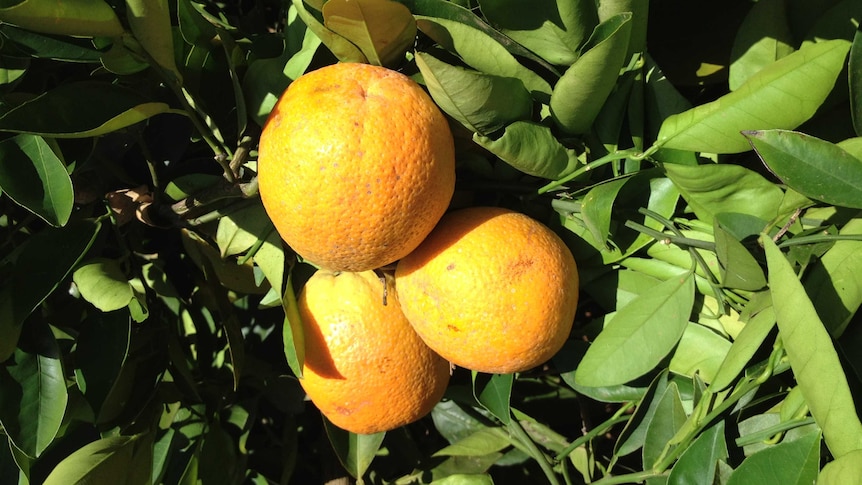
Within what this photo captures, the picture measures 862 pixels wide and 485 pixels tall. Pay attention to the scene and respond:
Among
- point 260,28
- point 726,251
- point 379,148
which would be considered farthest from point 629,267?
point 260,28

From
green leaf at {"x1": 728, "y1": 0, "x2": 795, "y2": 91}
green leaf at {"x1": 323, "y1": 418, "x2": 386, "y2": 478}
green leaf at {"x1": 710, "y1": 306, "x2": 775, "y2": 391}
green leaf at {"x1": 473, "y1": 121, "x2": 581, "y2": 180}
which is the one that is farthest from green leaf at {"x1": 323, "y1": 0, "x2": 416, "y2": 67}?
green leaf at {"x1": 323, "y1": 418, "x2": 386, "y2": 478}

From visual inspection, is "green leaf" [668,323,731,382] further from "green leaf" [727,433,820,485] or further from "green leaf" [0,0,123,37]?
"green leaf" [0,0,123,37]

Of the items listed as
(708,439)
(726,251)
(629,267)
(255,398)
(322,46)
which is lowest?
(255,398)

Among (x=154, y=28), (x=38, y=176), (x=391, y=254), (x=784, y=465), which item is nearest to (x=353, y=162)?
(x=391, y=254)

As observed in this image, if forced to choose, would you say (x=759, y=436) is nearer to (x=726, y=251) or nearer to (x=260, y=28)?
(x=726, y=251)

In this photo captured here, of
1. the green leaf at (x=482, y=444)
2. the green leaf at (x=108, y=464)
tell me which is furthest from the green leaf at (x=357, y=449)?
the green leaf at (x=108, y=464)

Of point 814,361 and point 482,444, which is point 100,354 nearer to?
point 482,444

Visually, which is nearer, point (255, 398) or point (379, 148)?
point (379, 148)
